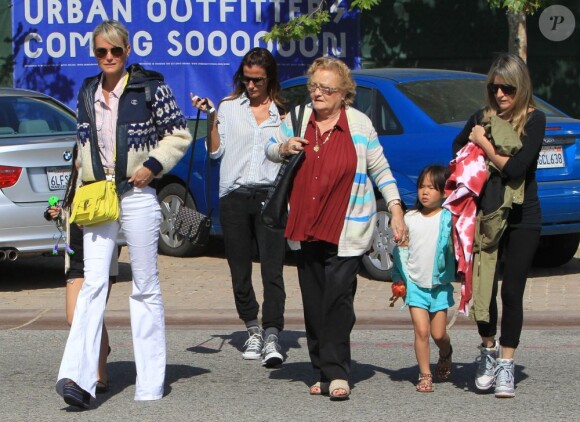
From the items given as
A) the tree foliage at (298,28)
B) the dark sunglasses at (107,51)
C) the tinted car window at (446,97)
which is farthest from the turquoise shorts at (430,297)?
the tree foliage at (298,28)

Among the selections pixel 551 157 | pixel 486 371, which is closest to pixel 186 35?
pixel 551 157

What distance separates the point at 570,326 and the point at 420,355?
254 cm

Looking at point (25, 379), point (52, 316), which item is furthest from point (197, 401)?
point (52, 316)

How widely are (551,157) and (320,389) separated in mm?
4009

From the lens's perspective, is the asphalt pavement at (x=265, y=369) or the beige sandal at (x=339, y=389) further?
the beige sandal at (x=339, y=389)

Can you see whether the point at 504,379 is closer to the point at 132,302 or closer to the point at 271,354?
the point at 271,354

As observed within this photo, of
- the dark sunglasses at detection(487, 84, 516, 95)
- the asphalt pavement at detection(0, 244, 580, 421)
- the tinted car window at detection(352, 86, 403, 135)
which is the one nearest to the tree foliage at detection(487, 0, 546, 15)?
the tinted car window at detection(352, 86, 403, 135)

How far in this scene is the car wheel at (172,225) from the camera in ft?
39.7

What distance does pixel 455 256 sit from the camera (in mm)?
6543

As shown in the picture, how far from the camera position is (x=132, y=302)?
654 cm

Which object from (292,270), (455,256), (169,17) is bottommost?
(292,270)

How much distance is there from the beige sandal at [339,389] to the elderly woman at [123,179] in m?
0.90

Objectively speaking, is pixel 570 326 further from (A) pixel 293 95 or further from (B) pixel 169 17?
(B) pixel 169 17

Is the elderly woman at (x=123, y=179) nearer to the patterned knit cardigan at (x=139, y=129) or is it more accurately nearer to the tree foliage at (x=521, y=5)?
the patterned knit cardigan at (x=139, y=129)
